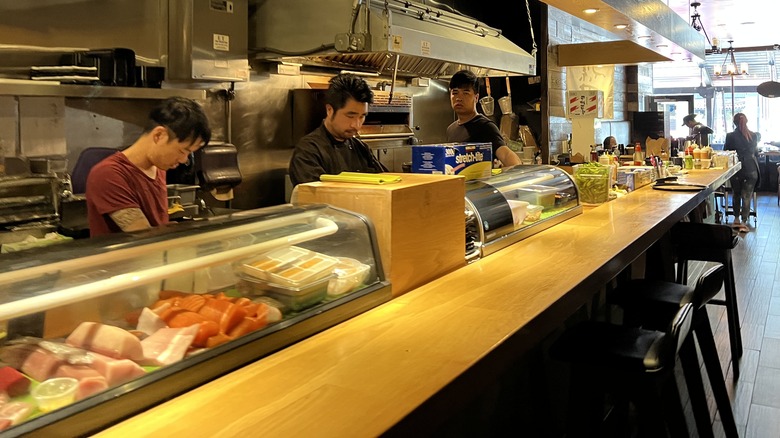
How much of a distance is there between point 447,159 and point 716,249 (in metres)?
2.22

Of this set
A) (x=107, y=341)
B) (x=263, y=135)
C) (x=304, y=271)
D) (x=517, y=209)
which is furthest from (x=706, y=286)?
(x=263, y=135)

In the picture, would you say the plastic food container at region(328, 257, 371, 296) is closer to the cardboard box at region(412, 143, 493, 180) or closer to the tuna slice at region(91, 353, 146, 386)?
the tuna slice at region(91, 353, 146, 386)

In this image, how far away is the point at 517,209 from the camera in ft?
9.83

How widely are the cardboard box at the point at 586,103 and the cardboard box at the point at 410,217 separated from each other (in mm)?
4958

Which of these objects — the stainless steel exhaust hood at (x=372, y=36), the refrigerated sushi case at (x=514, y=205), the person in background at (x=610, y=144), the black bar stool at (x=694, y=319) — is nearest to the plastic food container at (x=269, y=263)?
the refrigerated sushi case at (x=514, y=205)

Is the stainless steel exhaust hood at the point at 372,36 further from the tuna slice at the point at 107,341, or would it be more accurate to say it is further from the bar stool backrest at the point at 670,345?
the tuna slice at the point at 107,341

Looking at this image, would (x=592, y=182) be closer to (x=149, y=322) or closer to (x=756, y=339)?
(x=756, y=339)

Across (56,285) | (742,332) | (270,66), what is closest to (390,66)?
(270,66)

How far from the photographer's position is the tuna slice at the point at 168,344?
4.58 feet

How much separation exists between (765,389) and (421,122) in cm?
353

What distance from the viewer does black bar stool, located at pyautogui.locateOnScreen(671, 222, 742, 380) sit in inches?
159

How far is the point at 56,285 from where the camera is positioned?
1.33m

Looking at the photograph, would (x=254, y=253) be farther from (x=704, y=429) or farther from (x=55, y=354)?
(x=704, y=429)

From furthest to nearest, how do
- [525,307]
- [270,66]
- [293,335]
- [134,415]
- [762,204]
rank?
[762,204] → [270,66] → [525,307] → [293,335] → [134,415]
